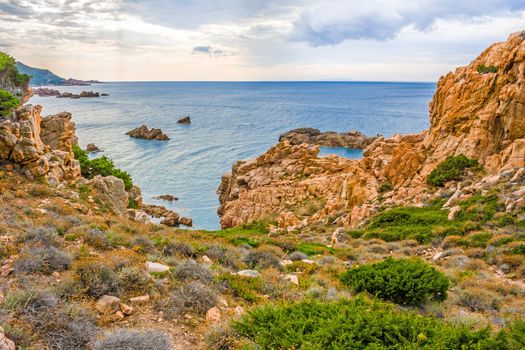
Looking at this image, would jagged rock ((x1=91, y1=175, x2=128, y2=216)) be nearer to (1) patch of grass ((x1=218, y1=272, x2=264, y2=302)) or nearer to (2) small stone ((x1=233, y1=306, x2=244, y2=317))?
(1) patch of grass ((x1=218, y1=272, x2=264, y2=302))

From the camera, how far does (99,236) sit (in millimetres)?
11242

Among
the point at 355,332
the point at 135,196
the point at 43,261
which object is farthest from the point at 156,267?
the point at 135,196

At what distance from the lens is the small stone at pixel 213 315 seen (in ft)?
23.8

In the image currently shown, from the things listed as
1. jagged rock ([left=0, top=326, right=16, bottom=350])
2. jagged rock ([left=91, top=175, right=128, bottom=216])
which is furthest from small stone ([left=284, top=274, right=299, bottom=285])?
jagged rock ([left=91, top=175, right=128, bottom=216])

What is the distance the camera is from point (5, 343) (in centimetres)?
498

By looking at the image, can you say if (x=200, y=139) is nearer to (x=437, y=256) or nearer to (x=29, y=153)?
(x=29, y=153)

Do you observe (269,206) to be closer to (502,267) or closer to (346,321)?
(502,267)

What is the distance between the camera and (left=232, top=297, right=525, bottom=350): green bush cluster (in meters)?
5.51

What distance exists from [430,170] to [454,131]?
182 inches

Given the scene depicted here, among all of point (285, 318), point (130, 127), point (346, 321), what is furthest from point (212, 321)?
point (130, 127)

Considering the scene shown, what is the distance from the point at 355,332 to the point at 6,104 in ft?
80.7

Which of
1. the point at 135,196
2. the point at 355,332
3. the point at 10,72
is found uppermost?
the point at 10,72

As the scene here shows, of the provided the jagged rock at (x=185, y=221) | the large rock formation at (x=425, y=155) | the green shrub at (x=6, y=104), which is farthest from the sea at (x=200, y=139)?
the green shrub at (x=6, y=104)

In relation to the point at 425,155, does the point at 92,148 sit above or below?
below
